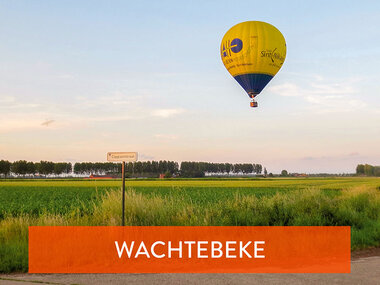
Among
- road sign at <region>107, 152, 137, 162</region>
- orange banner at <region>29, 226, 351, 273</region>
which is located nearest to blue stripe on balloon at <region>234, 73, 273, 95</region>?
orange banner at <region>29, 226, 351, 273</region>

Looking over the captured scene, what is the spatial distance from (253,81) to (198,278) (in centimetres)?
1863

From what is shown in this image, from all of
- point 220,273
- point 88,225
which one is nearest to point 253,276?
point 220,273

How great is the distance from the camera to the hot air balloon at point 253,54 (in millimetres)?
23703

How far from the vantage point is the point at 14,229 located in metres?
11.7

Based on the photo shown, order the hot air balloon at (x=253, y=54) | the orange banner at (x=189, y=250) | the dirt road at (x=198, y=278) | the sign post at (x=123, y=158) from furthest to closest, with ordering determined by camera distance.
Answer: the hot air balloon at (x=253, y=54) < the sign post at (x=123, y=158) < the orange banner at (x=189, y=250) < the dirt road at (x=198, y=278)

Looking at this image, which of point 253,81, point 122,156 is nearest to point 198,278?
point 122,156

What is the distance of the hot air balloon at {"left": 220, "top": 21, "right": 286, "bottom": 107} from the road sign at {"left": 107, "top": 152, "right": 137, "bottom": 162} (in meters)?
14.7

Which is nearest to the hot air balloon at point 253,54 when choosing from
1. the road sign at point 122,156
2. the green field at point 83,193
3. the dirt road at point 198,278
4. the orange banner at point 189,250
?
the green field at point 83,193

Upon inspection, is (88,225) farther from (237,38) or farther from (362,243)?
(237,38)

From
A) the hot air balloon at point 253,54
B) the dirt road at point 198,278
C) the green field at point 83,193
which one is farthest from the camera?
the green field at point 83,193

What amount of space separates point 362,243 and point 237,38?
1627 centimetres

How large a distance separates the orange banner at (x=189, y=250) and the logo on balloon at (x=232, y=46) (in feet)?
47.0

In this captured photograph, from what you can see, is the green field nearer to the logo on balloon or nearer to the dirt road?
the dirt road

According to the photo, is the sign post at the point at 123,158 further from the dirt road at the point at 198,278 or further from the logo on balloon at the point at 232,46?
the logo on balloon at the point at 232,46
